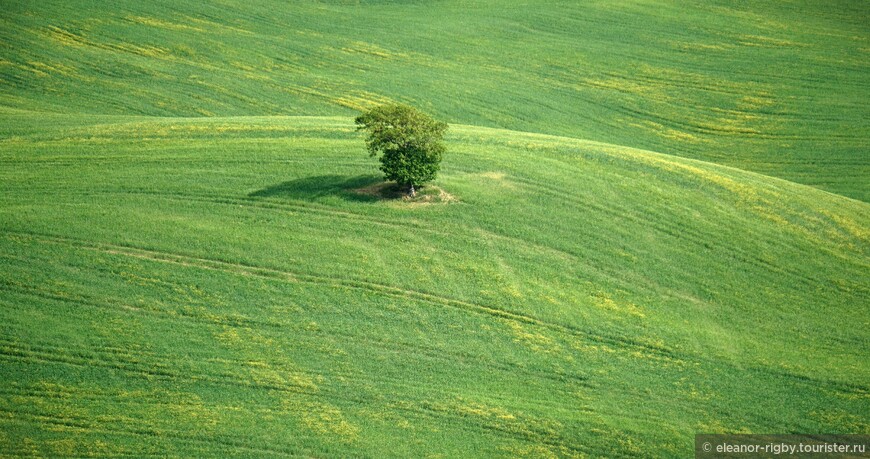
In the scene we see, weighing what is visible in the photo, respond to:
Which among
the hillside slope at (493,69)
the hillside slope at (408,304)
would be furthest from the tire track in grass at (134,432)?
the hillside slope at (493,69)

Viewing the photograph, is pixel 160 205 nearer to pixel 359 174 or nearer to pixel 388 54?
pixel 359 174

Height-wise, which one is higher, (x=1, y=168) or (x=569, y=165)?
(x=569, y=165)

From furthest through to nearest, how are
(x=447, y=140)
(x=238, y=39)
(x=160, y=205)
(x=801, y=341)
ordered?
(x=238, y=39)
(x=447, y=140)
(x=160, y=205)
(x=801, y=341)

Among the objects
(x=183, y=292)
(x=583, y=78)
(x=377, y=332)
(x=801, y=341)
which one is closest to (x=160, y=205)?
(x=183, y=292)

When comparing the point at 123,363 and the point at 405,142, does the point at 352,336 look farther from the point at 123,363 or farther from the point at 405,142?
the point at 405,142

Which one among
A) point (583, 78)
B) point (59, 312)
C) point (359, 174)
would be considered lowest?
point (59, 312)

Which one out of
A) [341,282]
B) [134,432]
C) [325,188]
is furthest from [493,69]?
[134,432]
